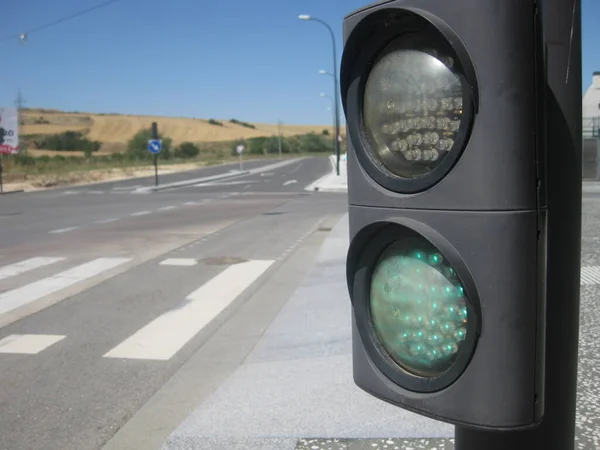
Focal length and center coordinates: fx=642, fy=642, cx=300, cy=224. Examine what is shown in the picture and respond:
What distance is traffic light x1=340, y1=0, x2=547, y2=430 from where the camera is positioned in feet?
3.80

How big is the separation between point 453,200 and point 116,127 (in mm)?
129392

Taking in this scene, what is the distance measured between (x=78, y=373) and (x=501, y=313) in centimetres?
423

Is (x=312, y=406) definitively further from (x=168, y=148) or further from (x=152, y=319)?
(x=168, y=148)

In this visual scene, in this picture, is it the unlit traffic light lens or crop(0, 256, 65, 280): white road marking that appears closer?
the unlit traffic light lens

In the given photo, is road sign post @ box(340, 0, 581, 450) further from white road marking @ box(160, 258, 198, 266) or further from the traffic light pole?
white road marking @ box(160, 258, 198, 266)

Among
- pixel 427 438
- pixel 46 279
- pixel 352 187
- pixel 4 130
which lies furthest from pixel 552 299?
pixel 4 130

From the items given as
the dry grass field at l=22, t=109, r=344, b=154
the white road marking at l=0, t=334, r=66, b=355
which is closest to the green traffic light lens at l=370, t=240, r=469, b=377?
the white road marking at l=0, t=334, r=66, b=355

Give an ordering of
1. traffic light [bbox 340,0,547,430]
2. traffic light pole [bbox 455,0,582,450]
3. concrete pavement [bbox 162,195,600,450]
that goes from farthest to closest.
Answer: concrete pavement [bbox 162,195,600,450], traffic light pole [bbox 455,0,582,450], traffic light [bbox 340,0,547,430]

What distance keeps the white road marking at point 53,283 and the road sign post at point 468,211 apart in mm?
6284

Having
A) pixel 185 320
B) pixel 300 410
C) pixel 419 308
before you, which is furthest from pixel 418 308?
pixel 185 320

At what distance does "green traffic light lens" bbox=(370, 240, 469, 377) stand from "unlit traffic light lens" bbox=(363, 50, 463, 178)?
18 cm

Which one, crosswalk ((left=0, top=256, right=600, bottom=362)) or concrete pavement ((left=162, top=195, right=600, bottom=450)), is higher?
concrete pavement ((left=162, top=195, right=600, bottom=450))

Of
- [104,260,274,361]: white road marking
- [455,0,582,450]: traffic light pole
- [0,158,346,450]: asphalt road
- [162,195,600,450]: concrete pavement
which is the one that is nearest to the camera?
[455,0,582,450]: traffic light pole

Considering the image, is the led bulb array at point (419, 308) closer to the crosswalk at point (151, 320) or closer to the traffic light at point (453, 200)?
the traffic light at point (453, 200)
